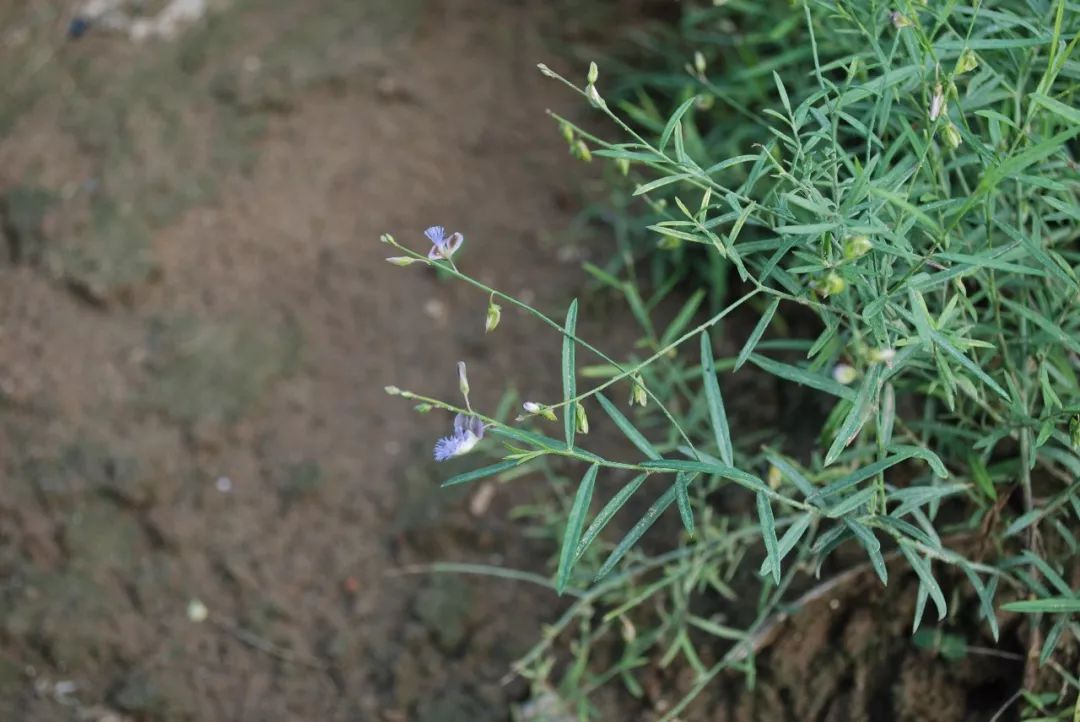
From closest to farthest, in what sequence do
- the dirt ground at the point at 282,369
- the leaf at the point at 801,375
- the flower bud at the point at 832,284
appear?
the flower bud at the point at 832,284, the leaf at the point at 801,375, the dirt ground at the point at 282,369

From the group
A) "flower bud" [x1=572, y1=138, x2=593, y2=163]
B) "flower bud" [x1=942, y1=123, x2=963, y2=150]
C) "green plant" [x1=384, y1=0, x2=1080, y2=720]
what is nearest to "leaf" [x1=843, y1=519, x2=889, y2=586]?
"green plant" [x1=384, y1=0, x2=1080, y2=720]

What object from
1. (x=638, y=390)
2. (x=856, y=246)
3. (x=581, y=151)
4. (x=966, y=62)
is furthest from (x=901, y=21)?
(x=638, y=390)

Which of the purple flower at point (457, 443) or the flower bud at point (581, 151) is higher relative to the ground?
the flower bud at point (581, 151)

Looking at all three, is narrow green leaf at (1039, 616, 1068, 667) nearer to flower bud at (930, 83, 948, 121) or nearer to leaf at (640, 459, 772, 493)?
leaf at (640, 459, 772, 493)

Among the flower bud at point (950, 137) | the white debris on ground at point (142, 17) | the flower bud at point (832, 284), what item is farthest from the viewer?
the white debris on ground at point (142, 17)

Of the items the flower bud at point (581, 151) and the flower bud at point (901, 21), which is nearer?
the flower bud at point (901, 21)

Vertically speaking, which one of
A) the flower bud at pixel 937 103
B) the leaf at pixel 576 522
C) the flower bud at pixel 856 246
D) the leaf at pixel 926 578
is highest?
the flower bud at pixel 937 103

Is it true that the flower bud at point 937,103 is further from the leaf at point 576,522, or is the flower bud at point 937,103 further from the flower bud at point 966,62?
the leaf at point 576,522

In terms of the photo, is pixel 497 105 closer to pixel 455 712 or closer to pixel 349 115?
pixel 349 115

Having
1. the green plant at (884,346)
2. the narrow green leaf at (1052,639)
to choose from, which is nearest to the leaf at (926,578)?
the green plant at (884,346)
